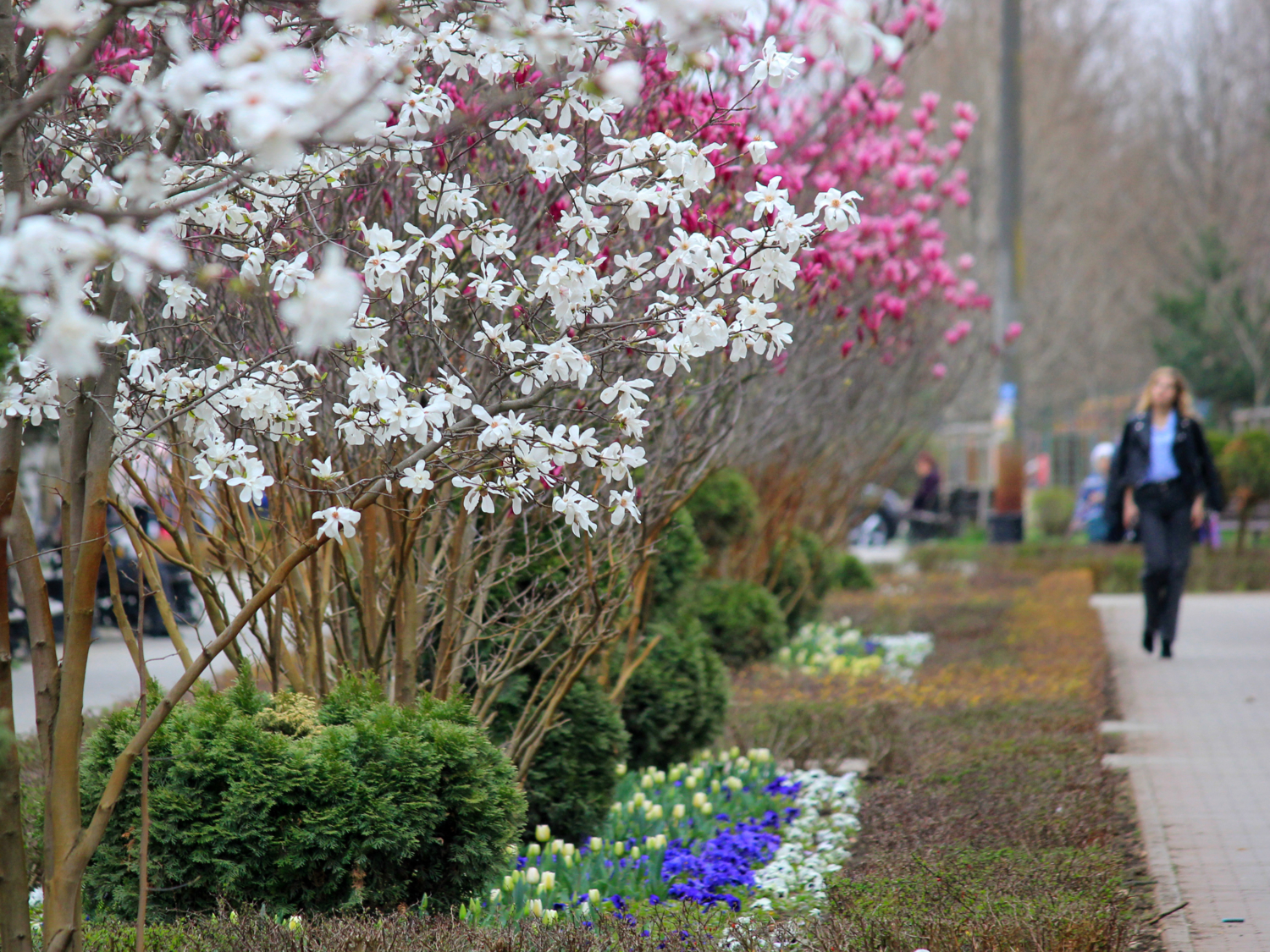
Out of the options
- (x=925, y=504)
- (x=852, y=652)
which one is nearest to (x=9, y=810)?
(x=852, y=652)

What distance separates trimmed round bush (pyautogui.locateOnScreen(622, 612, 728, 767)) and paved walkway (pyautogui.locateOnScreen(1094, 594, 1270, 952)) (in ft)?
5.41

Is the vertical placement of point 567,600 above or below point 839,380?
below

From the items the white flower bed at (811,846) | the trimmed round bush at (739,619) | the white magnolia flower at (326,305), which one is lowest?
the white flower bed at (811,846)

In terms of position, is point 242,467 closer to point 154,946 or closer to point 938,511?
point 154,946

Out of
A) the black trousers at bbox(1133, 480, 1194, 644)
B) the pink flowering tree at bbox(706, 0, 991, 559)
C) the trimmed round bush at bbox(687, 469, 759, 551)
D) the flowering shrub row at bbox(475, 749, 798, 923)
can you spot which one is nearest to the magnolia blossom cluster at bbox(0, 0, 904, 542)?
the flowering shrub row at bbox(475, 749, 798, 923)

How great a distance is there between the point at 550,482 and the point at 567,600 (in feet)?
4.87

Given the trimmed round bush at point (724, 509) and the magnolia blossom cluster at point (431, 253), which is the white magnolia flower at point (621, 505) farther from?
the trimmed round bush at point (724, 509)

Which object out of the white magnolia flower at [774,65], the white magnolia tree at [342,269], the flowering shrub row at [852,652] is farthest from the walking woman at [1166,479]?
the white magnolia flower at [774,65]

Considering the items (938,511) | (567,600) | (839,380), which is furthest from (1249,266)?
(567,600)

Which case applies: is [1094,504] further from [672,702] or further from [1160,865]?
[1160,865]

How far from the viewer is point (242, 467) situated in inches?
111

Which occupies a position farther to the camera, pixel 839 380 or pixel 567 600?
pixel 839 380

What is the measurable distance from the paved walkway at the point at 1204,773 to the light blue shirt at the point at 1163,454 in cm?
118

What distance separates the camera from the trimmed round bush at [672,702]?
17.4ft
